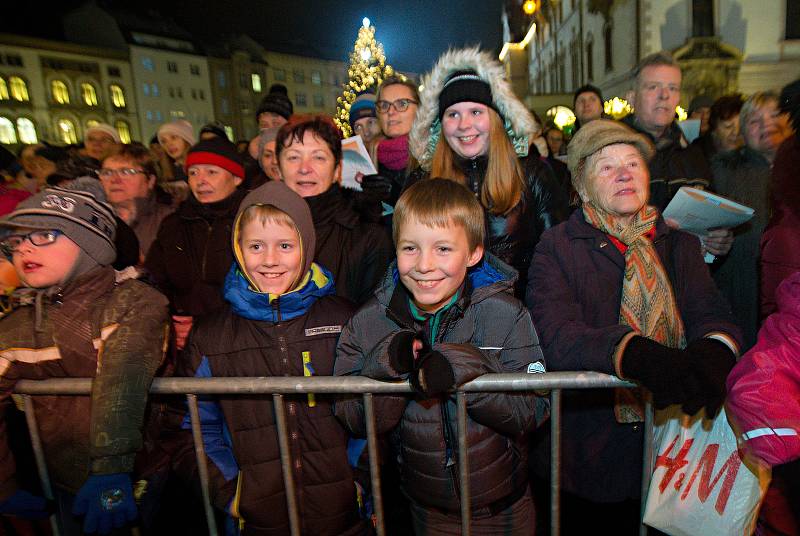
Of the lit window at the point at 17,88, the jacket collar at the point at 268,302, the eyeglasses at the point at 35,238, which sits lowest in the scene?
the jacket collar at the point at 268,302

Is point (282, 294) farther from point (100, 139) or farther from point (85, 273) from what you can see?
point (100, 139)

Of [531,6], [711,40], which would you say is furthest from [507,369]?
[711,40]

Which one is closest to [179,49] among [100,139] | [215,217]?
[100,139]

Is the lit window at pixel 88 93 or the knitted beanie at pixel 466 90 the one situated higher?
the lit window at pixel 88 93

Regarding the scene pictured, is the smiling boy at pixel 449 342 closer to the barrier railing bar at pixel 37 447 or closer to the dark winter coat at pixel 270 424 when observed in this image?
the dark winter coat at pixel 270 424

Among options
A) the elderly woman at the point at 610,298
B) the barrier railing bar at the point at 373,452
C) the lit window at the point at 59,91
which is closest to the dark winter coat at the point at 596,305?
the elderly woman at the point at 610,298

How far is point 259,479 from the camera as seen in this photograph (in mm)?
2156

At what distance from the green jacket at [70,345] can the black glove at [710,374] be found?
209cm

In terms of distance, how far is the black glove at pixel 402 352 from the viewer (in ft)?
5.36

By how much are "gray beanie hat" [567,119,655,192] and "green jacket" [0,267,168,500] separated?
7.11 ft

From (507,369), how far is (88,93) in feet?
188

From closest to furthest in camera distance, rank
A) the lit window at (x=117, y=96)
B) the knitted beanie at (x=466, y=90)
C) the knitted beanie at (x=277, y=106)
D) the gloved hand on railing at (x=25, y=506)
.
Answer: the gloved hand on railing at (x=25, y=506) → the knitted beanie at (x=466, y=90) → the knitted beanie at (x=277, y=106) → the lit window at (x=117, y=96)

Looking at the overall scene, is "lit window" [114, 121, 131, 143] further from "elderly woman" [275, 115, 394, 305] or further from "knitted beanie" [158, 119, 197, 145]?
"elderly woman" [275, 115, 394, 305]

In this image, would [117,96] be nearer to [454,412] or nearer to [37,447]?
[37,447]
